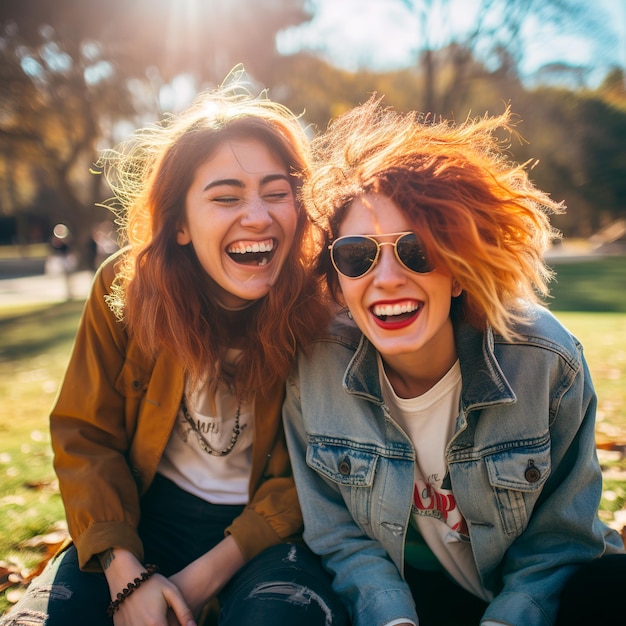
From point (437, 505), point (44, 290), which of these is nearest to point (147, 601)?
point (437, 505)

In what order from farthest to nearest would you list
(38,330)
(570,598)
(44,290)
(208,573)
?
(44,290) < (38,330) < (208,573) < (570,598)

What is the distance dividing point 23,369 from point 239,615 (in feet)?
23.1

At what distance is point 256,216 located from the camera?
2.49 m

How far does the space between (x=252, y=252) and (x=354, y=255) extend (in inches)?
21.4

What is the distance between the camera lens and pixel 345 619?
85.2 inches

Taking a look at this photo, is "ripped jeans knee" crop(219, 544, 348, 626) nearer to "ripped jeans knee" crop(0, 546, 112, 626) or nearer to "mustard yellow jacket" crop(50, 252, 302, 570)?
"mustard yellow jacket" crop(50, 252, 302, 570)

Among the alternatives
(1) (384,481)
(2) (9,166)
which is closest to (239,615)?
(1) (384,481)

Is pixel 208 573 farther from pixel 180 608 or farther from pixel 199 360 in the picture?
pixel 199 360

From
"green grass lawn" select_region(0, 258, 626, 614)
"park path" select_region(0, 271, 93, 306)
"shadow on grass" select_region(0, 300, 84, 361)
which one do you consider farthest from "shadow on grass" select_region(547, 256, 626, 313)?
"park path" select_region(0, 271, 93, 306)

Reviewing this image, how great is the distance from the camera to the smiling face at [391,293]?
2.14 metres

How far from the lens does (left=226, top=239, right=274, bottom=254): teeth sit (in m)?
2.54

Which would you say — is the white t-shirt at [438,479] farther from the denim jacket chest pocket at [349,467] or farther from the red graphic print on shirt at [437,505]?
the denim jacket chest pocket at [349,467]

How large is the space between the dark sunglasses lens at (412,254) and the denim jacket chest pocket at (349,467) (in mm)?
727

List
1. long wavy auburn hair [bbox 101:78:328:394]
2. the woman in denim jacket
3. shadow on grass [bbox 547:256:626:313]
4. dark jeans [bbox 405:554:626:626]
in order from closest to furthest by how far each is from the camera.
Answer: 1. dark jeans [bbox 405:554:626:626]
2. the woman in denim jacket
3. long wavy auburn hair [bbox 101:78:328:394]
4. shadow on grass [bbox 547:256:626:313]
